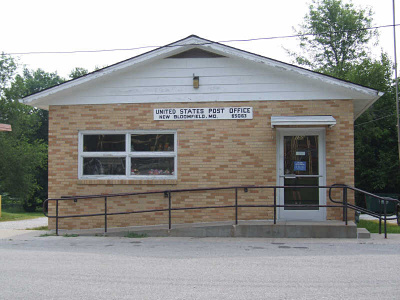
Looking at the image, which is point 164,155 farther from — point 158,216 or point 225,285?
point 225,285

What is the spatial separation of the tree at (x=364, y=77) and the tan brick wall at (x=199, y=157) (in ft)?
48.9

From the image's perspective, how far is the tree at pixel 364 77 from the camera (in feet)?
101

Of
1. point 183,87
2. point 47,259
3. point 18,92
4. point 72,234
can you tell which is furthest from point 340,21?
point 47,259

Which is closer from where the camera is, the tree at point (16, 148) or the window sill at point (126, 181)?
the window sill at point (126, 181)

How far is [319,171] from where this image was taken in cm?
1185

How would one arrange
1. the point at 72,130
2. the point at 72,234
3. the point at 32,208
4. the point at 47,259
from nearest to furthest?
the point at 47,259 < the point at 72,234 < the point at 72,130 < the point at 32,208

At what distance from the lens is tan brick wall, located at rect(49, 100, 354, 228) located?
11750 millimetres

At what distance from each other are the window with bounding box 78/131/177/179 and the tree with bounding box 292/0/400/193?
1568 cm

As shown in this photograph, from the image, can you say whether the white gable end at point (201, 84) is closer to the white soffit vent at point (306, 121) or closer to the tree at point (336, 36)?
the white soffit vent at point (306, 121)

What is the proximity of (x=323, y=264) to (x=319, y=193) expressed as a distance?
4398 millimetres

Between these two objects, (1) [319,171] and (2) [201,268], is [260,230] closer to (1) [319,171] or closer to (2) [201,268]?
(1) [319,171]

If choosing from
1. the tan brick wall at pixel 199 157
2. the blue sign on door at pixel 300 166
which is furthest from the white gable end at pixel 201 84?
the blue sign on door at pixel 300 166

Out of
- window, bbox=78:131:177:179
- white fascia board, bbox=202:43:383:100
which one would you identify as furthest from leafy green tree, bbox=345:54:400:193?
window, bbox=78:131:177:179

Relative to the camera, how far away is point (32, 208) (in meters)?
48.8
